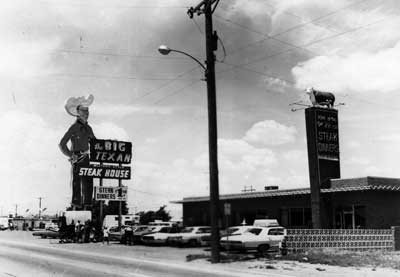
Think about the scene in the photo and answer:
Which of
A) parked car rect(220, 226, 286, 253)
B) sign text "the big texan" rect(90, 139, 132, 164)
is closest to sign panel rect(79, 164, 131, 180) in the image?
sign text "the big texan" rect(90, 139, 132, 164)

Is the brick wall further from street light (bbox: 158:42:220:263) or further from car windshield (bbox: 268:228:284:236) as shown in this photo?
street light (bbox: 158:42:220:263)

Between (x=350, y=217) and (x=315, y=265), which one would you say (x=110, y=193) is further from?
(x=315, y=265)

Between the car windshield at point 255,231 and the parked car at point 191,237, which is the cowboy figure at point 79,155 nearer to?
the parked car at point 191,237

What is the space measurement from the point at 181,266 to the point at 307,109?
69.9 feet

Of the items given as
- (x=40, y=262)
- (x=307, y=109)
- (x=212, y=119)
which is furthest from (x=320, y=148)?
(x=40, y=262)

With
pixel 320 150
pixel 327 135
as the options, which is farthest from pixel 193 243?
pixel 327 135

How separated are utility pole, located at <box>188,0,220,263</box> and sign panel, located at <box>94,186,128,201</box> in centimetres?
2307

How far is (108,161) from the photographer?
153 ft

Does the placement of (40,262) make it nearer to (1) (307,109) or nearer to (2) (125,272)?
(2) (125,272)

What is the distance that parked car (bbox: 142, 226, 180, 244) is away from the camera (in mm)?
33719

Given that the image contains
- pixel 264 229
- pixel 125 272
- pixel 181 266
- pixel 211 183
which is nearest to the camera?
pixel 125 272

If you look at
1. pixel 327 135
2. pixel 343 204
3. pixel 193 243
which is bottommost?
pixel 193 243

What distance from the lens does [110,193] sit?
43312 mm

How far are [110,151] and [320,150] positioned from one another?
64.6 feet
